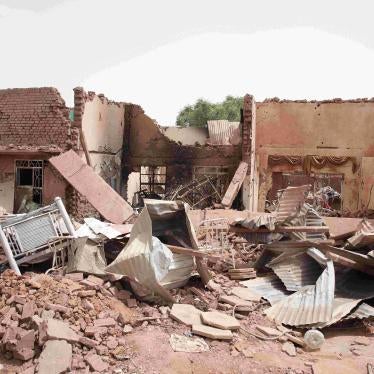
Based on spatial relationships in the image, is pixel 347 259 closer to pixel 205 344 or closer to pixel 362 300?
pixel 362 300

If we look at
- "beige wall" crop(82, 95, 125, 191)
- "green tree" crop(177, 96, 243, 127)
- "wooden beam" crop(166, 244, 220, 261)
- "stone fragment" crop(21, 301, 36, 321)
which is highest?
"green tree" crop(177, 96, 243, 127)

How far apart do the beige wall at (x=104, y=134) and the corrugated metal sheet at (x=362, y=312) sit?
10502mm

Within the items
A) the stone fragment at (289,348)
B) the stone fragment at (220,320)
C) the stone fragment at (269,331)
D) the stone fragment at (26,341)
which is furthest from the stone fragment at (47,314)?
the stone fragment at (289,348)

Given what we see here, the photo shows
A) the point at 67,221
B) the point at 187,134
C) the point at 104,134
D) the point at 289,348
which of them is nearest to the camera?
the point at 289,348

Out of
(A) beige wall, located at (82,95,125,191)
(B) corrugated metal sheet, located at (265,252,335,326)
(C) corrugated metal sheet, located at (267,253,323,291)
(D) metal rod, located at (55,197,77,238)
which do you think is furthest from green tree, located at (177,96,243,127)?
(B) corrugated metal sheet, located at (265,252,335,326)

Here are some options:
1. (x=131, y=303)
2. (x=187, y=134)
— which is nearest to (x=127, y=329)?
(x=131, y=303)

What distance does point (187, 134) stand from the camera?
870 inches

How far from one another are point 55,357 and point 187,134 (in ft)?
59.3

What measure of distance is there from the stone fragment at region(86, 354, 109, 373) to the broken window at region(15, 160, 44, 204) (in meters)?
9.83

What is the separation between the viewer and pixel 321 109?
16.6 metres

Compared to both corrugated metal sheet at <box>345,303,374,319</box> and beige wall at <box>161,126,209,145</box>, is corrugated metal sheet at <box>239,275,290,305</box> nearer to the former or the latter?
corrugated metal sheet at <box>345,303,374,319</box>

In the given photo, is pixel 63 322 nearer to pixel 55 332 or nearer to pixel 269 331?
pixel 55 332

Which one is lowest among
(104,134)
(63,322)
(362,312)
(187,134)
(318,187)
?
(362,312)

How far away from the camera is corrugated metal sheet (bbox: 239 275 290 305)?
286 inches
